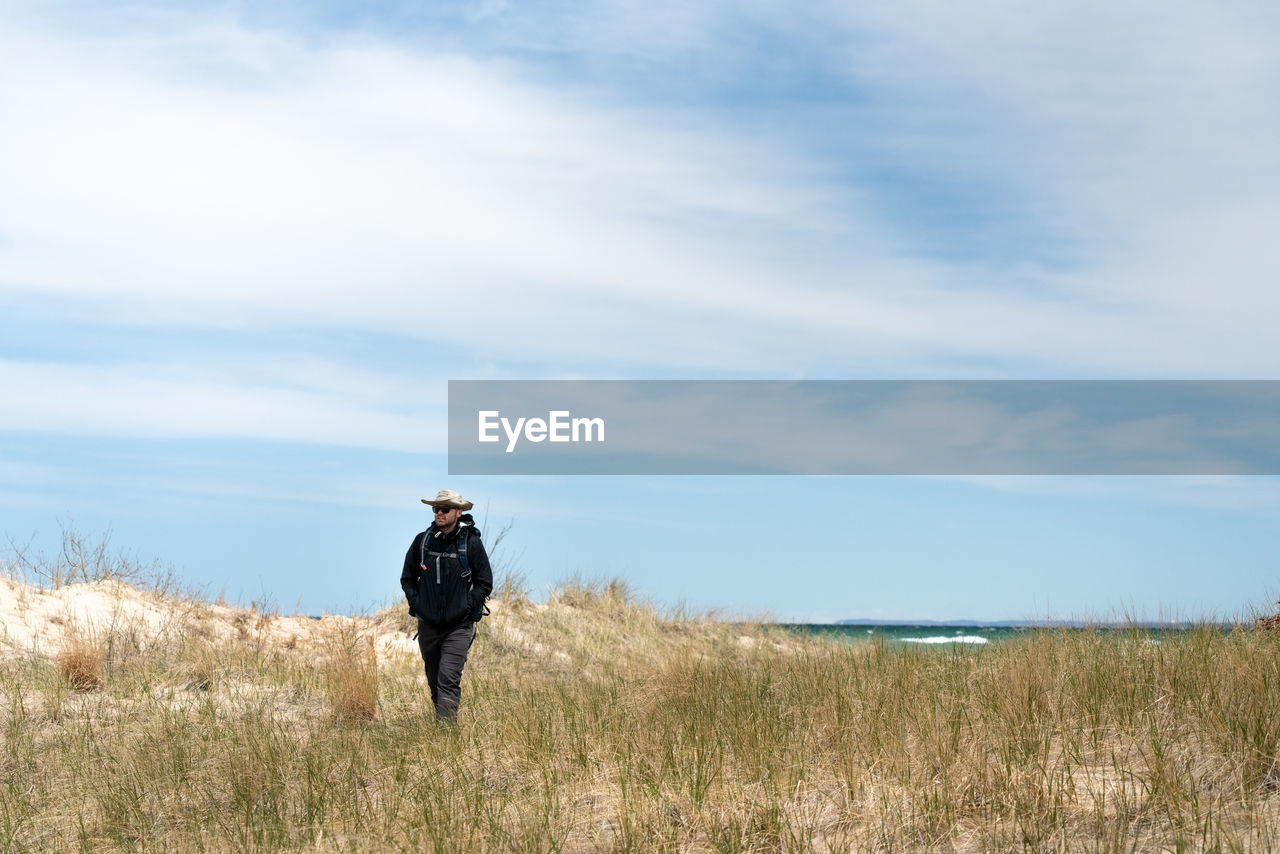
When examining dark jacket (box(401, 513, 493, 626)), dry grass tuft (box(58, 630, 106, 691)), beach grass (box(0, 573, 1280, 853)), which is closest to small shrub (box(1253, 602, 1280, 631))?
beach grass (box(0, 573, 1280, 853))

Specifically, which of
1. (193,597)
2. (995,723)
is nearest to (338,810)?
(995,723)

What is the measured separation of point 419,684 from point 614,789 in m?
7.17

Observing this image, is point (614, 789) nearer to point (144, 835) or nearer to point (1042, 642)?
point (144, 835)

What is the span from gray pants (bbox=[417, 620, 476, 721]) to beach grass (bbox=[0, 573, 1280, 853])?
0.27 m

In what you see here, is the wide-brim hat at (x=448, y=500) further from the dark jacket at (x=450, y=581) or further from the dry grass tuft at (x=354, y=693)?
the dry grass tuft at (x=354, y=693)

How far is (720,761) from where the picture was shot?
635 centimetres

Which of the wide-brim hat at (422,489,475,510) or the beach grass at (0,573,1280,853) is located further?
the wide-brim hat at (422,489,475,510)

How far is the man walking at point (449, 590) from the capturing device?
30.5 ft

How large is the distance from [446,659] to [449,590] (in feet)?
2.19

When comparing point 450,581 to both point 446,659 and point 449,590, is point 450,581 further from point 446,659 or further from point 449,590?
point 446,659

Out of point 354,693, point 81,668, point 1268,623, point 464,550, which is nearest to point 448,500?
point 464,550

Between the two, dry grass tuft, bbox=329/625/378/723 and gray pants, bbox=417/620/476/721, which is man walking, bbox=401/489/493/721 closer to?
gray pants, bbox=417/620/476/721

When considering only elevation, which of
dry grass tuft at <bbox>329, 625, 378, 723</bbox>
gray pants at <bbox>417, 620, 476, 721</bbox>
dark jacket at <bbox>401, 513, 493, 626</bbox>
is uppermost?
dark jacket at <bbox>401, 513, 493, 626</bbox>

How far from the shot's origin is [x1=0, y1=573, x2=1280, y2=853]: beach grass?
5492 mm
